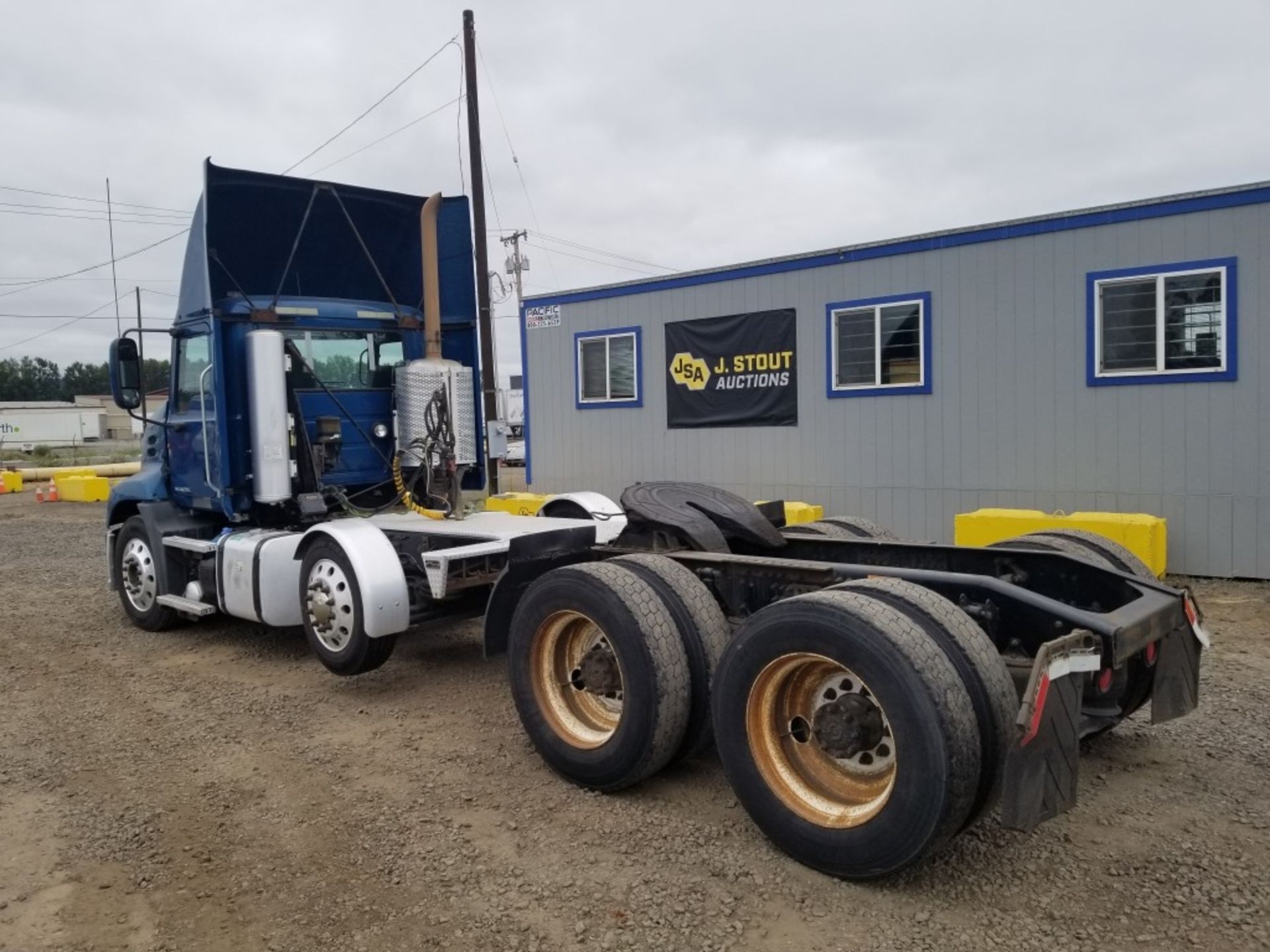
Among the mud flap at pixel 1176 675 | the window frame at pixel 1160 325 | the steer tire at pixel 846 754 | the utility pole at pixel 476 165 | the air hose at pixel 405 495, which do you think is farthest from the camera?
the utility pole at pixel 476 165

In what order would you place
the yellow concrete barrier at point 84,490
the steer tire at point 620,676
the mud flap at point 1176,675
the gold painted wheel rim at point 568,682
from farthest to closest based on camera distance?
1. the yellow concrete barrier at point 84,490
2. the gold painted wheel rim at point 568,682
3. the steer tire at point 620,676
4. the mud flap at point 1176,675

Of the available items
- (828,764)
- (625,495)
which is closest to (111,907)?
(828,764)

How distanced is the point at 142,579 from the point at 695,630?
229 inches

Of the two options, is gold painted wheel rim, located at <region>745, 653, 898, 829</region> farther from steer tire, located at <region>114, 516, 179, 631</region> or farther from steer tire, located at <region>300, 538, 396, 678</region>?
steer tire, located at <region>114, 516, 179, 631</region>

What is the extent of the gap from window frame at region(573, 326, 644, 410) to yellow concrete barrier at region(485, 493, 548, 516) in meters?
1.65

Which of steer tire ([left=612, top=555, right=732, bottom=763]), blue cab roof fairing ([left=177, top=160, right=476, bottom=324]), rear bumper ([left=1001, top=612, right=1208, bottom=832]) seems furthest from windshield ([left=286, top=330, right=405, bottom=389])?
rear bumper ([left=1001, top=612, right=1208, bottom=832])

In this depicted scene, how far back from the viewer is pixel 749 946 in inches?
123

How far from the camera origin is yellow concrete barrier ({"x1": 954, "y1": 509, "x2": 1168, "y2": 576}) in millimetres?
8617

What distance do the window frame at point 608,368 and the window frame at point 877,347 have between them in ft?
9.30

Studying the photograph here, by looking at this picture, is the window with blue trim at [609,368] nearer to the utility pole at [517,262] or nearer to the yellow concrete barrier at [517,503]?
the yellow concrete barrier at [517,503]

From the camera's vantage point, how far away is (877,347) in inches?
436

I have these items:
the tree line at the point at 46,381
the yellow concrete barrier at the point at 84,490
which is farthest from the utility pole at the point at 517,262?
the tree line at the point at 46,381

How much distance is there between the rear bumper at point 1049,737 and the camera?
3.04m

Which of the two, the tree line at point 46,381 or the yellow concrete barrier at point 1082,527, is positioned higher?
the tree line at point 46,381
